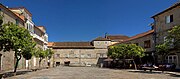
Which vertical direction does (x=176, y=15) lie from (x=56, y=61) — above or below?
above

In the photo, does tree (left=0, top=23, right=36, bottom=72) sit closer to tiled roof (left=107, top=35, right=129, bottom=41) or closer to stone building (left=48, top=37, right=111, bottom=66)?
stone building (left=48, top=37, right=111, bottom=66)

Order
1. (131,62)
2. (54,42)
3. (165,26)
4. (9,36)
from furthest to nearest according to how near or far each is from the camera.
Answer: (54,42) < (131,62) < (165,26) < (9,36)

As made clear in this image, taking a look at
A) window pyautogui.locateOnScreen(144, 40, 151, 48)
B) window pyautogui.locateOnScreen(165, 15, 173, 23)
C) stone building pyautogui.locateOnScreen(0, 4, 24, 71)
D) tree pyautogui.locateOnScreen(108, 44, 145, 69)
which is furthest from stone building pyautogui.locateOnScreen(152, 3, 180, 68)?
stone building pyautogui.locateOnScreen(0, 4, 24, 71)

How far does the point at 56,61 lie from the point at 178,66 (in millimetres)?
52163

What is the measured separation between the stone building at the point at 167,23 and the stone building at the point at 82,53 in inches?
A: 1574

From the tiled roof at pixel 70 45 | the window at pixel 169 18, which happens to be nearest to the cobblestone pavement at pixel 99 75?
the window at pixel 169 18

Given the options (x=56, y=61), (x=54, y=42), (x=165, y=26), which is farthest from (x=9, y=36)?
(x=54, y=42)

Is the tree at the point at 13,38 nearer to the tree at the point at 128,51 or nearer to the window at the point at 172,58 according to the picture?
the tree at the point at 128,51

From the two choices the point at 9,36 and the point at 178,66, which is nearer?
the point at 9,36

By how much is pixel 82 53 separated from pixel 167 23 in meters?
46.6

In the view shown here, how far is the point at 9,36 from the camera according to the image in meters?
24.5

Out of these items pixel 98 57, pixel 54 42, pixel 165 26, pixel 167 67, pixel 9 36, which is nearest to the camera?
pixel 9 36

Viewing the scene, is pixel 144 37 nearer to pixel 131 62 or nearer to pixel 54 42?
Result: pixel 131 62

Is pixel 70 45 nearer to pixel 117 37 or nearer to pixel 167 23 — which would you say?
pixel 117 37
